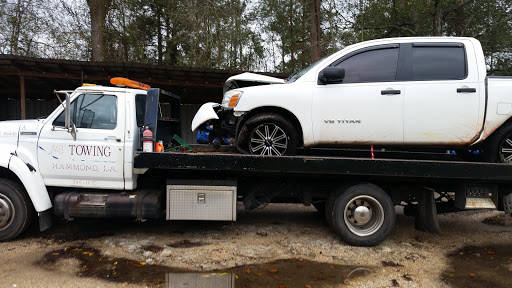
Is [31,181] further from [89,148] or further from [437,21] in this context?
[437,21]

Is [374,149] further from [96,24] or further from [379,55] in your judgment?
[96,24]

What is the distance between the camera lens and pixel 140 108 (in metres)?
4.60

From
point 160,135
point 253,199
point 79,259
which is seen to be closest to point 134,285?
point 79,259

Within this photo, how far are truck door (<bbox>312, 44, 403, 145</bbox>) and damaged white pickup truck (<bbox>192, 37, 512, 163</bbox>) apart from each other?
0.01 metres

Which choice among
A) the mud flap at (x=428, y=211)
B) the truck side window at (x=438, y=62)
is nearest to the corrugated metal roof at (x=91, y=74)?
the truck side window at (x=438, y=62)

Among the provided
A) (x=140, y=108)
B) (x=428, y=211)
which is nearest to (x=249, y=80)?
(x=140, y=108)

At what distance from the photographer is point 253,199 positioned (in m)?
4.70

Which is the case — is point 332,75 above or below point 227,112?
above

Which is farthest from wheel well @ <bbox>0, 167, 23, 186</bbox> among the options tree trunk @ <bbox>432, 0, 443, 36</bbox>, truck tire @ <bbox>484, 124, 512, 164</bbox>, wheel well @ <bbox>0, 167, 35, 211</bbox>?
tree trunk @ <bbox>432, 0, 443, 36</bbox>

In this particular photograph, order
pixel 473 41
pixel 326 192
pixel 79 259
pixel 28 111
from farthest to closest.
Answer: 1. pixel 28 111
2. pixel 326 192
3. pixel 473 41
4. pixel 79 259

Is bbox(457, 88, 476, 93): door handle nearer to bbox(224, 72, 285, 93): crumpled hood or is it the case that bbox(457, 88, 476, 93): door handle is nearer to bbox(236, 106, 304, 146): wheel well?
bbox(236, 106, 304, 146): wheel well

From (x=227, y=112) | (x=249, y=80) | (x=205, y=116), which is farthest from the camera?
(x=249, y=80)

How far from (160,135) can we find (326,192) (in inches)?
105

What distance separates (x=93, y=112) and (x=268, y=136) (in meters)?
2.43
